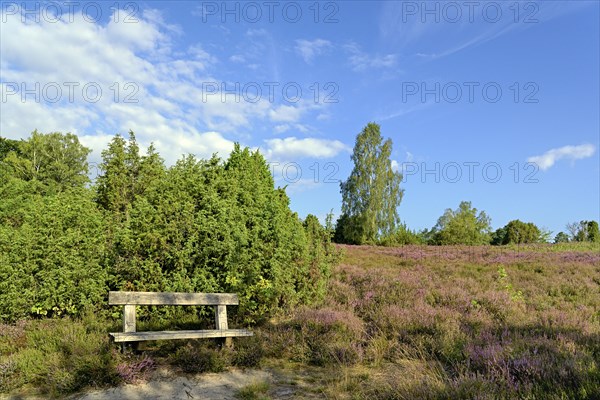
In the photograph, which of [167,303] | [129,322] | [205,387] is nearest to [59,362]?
[129,322]

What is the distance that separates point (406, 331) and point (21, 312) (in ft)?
23.2

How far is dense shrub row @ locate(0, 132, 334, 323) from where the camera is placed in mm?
7270

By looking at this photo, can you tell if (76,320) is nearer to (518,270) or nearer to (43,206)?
Answer: (43,206)

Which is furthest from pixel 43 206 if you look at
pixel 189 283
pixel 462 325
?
pixel 462 325

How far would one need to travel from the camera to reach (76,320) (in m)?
7.10

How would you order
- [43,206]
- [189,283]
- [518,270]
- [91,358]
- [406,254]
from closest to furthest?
[91,358]
[189,283]
[43,206]
[518,270]
[406,254]

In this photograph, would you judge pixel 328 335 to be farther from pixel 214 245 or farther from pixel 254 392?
pixel 214 245

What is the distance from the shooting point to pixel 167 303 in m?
5.98

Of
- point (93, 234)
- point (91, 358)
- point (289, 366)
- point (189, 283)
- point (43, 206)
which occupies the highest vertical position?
point (43, 206)

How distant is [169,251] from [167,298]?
148 centimetres

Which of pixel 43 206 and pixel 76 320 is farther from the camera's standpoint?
pixel 43 206

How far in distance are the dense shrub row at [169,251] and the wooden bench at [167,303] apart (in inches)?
35.8

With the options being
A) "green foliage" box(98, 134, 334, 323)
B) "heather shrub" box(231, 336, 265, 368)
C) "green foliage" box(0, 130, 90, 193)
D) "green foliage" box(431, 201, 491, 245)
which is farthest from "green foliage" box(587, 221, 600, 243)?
"green foliage" box(0, 130, 90, 193)

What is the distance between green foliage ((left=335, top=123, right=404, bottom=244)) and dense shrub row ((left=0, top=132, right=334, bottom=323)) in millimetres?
36830
